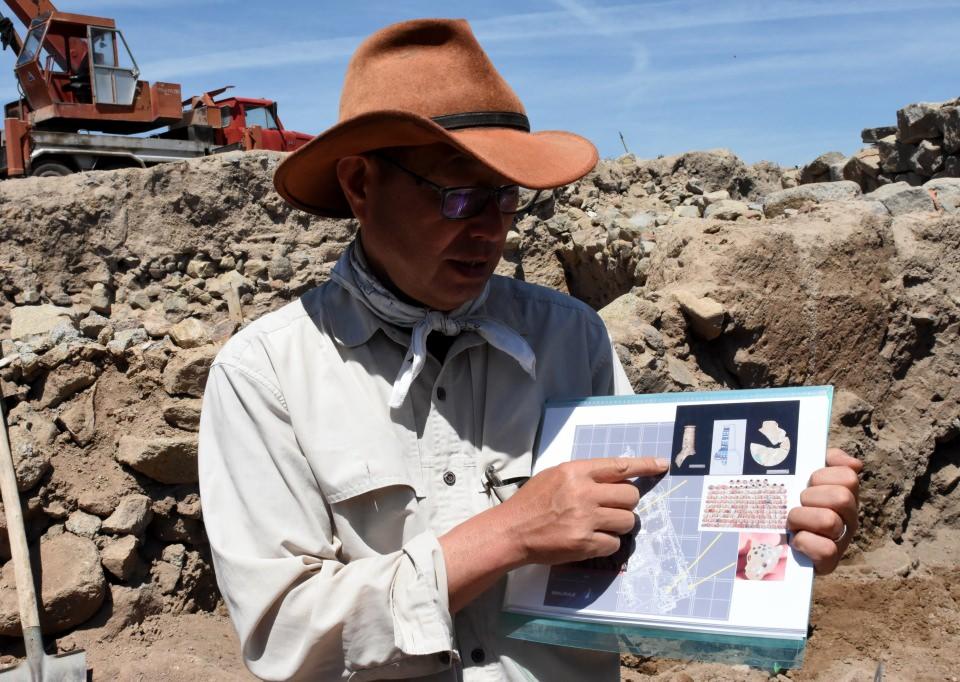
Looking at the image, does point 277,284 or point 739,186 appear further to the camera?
point 739,186

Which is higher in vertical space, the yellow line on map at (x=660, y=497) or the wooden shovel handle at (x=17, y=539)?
the yellow line on map at (x=660, y=497)

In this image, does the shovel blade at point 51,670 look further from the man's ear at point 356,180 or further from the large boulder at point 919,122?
the large boulder at point 919,122

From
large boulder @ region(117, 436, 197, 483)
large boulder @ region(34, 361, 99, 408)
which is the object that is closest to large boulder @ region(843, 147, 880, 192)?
large boulder @ region(117, 436, 197, 483)

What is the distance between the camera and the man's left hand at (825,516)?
1429 millimetres

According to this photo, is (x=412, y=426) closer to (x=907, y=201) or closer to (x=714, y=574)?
(x=714, y=574)

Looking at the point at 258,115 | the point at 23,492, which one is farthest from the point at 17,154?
the point at 23,492

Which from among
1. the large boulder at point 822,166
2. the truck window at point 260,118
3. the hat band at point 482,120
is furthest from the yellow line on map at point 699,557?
the truck window at point 260,118

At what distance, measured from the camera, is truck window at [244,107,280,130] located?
13.7 meters

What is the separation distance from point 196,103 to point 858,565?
38.4ft

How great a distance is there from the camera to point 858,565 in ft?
14.3

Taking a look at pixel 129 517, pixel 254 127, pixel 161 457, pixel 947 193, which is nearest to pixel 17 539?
pixel 129 517

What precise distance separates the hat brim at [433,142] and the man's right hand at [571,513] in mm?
526

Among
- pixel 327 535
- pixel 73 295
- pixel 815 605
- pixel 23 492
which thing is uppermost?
pixel 327 535

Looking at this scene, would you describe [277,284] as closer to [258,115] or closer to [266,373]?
[266,373]
